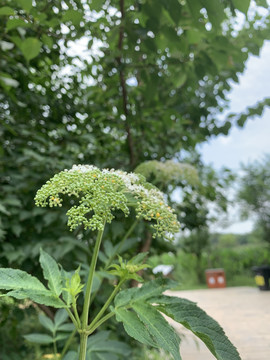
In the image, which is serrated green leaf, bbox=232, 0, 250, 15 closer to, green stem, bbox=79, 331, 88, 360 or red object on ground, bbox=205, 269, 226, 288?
green stem, bbox=79, 331, 88, 360

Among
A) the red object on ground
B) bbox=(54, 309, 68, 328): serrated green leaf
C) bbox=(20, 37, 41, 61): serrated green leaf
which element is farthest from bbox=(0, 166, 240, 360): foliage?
the red object on ground

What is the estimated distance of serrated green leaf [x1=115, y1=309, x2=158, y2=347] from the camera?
392 mm

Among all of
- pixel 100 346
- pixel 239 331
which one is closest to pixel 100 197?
pixel 100 346

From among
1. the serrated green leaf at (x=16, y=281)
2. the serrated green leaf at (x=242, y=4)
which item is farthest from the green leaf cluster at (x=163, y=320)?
the serrated green leaf at (x=242, y=4)

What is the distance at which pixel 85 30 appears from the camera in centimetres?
110

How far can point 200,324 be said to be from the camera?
0.43 m

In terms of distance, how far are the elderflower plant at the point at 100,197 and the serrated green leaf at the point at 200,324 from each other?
10 cm

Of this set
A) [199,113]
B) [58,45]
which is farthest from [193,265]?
[58,45]

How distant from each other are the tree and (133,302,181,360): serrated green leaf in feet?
25.9

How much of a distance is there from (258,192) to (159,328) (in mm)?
8067

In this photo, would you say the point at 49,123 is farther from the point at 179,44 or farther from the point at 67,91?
the point at 179,44

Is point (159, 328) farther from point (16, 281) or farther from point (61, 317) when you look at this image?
point (61, 317)

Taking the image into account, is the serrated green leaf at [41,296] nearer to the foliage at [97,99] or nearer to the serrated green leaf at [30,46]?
the foliage at [97,99]

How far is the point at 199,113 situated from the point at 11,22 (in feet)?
3.20
